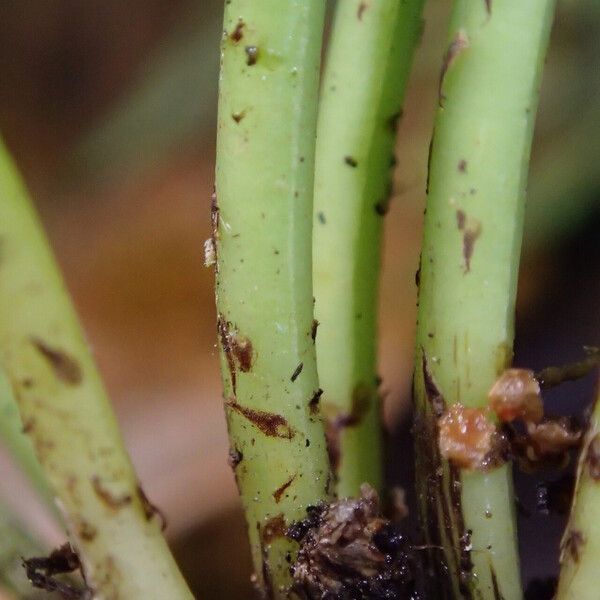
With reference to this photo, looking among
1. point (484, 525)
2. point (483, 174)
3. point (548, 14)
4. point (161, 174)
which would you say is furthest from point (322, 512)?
point (161, 174)

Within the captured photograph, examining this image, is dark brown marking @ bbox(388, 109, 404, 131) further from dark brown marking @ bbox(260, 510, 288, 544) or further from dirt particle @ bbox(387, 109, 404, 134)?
dark brown marking @ bbox(260, 510, 288, 544)

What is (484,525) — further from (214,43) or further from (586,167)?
(214,43)

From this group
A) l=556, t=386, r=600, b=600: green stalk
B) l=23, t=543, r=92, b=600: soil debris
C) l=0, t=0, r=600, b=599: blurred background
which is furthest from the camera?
l=0, t=0, r=600, b=599: blurred background

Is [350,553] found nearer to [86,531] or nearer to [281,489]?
[281,489]

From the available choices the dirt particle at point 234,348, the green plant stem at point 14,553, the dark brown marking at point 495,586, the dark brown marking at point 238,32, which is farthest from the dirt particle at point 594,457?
the green plant stem at point 14,553

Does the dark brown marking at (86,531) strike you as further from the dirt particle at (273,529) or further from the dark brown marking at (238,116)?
the dark brown marking at (238,116)

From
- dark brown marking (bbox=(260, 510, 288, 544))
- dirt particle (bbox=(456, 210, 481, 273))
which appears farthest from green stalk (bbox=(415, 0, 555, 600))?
dark brown marking (bbox=(260, 510, 288, 544))
